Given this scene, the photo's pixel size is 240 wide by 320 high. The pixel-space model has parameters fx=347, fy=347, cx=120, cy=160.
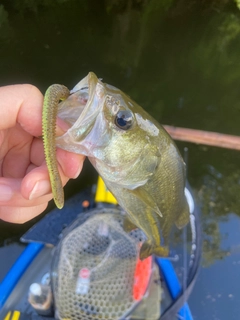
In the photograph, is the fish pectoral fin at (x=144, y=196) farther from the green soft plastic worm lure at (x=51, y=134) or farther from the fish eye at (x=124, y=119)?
the green soft plastic worm lure at (x=51, y=134)

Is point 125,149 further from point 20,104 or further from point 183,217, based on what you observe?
point 183,217

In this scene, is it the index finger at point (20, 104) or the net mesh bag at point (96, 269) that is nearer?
the index finger at point (20, 104)

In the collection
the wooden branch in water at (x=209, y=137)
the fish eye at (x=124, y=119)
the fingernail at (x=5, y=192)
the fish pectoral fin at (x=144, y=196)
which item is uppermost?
the fish eye at (x=124, y=119)

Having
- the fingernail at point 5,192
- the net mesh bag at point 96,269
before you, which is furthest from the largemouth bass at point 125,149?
the net mesh bag at point 96,269

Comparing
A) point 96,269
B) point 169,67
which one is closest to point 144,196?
point 96,269

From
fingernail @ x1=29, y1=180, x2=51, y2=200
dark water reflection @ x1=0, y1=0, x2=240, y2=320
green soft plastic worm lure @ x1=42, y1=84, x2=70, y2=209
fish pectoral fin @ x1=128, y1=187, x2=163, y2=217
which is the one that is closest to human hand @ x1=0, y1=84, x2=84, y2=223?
fingernail @ x1=29, y1=180, x2=51, y2=200

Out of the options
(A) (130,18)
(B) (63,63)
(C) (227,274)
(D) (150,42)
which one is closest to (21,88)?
(C) (227,274)
